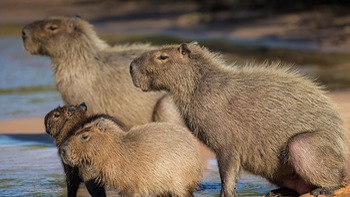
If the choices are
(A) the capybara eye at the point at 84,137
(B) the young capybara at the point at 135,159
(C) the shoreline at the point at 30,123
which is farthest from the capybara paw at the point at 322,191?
(C) the shoreline at the point at 30,123

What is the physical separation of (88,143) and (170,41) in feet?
40.7

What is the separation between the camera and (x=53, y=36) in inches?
384

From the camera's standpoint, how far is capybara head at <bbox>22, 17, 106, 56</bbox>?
975cm

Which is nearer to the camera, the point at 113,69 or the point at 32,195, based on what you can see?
the point at 32,195

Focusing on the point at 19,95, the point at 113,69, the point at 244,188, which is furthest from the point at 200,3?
the point at 244,188

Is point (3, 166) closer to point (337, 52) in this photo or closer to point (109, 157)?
point (109, 157)

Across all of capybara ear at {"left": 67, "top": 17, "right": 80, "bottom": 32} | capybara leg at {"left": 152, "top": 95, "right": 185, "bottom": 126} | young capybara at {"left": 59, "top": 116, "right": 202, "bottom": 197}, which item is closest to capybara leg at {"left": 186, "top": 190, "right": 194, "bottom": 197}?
young capybara at {"left": 59, "top": 116, "right": 202, "bottom": 197}

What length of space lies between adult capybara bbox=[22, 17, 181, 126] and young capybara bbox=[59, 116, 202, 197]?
238cm

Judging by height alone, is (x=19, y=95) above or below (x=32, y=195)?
below

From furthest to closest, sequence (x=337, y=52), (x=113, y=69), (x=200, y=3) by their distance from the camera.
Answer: (x=200, y=3) → (x=337, y=52) → (x=113, y=69)

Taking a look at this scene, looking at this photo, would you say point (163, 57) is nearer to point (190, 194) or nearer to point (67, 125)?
point (67, 125)

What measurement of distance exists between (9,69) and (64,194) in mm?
9297

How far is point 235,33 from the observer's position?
20312 millimetres

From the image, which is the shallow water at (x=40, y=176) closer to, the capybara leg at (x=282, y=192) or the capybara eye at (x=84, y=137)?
the capybara leg at (x=282, y=192)
